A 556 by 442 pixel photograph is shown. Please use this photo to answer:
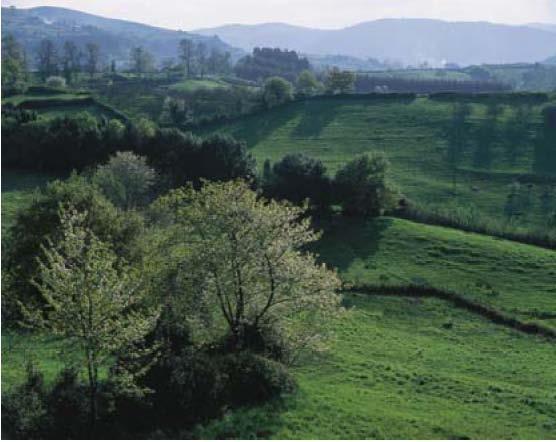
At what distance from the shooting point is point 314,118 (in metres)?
125

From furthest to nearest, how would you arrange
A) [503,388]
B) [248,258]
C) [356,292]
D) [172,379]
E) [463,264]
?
[463,264]
[356,292]
[503,388]
[248,258]
[172,379]

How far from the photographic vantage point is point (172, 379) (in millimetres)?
31469

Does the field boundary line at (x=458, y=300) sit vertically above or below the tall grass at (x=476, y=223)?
below

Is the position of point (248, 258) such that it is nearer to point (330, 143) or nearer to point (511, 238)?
point (511, 238)

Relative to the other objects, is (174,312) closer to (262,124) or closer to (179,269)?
(179,269)

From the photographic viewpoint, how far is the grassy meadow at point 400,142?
297 feet

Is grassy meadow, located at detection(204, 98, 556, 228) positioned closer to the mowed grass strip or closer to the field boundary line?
the mowed grass strip

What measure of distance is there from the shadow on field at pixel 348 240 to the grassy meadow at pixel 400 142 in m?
16.7

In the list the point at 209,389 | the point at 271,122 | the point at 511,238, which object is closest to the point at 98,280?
the point at 209,389

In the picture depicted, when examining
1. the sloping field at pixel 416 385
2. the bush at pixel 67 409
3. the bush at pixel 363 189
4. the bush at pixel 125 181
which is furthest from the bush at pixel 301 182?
the bush at pixel 67 409

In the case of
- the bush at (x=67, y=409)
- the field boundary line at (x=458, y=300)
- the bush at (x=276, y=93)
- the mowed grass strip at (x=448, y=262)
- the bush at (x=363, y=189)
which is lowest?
the field boundary line at (x=458, y=300)

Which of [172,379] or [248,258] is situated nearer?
[172,379]

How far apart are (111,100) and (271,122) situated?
45.9 m

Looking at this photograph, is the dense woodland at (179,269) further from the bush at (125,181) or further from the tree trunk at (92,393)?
the bush at (125,181)
